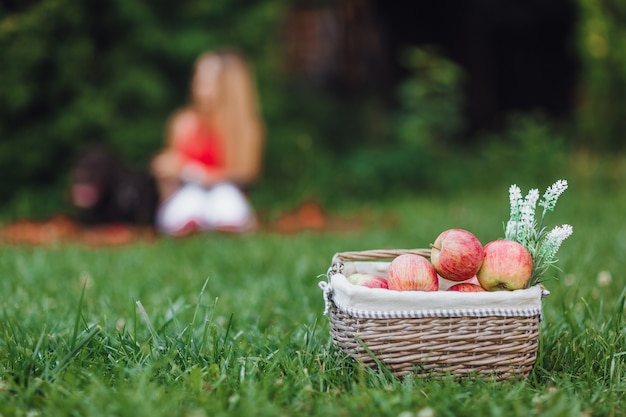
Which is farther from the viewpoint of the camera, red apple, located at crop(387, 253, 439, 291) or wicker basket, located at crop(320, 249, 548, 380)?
red apple, located at crop(387, 253, 439, 291)

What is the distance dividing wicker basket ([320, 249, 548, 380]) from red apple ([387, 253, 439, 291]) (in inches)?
4.2

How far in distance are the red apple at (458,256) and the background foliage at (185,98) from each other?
3.26 meters

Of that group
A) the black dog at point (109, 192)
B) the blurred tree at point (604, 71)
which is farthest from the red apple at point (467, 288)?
the blurred tree at point (604, 71)

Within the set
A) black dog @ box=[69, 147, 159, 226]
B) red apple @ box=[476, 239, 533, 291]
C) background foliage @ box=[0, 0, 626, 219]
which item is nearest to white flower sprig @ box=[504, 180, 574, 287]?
red apple @ box=[476, 239, 533, 291]

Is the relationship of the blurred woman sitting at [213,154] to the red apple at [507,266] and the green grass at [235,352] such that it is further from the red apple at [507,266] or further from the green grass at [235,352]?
the red apple at [507,266]

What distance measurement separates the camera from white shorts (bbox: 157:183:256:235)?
5.48 m

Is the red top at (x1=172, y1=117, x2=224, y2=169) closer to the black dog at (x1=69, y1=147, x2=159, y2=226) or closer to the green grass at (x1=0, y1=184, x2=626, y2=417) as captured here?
the black dog at (x1=69, y1=147, x2=159, y2=226)

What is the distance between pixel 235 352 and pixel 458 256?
0.69m

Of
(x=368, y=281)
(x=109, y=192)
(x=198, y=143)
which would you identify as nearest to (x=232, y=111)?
(x=198, y=143)

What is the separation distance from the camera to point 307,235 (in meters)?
5.06

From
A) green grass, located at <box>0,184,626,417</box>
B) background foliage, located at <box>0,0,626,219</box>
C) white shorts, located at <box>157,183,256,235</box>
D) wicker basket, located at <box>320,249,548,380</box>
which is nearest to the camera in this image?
green grass, located at <box>0,184,626,417</box>

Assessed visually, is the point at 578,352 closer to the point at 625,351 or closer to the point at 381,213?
the point at 625,351

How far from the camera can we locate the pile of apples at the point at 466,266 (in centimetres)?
210

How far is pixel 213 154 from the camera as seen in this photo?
571 centimetres
